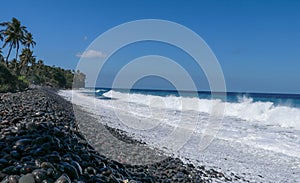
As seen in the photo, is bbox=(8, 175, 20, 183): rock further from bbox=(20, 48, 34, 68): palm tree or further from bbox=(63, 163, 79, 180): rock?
bbox=(20, 48, 34, 68): palm tree

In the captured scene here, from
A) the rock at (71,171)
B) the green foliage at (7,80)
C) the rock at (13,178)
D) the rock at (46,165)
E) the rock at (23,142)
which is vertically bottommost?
the rock at (71,171)

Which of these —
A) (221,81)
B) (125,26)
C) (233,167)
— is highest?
(125,26)

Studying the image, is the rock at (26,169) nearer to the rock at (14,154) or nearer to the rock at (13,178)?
the rock at (13,178)

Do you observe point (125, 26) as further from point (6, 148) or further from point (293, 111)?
point (293, 111)

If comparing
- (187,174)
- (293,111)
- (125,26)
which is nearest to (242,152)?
(187,174)

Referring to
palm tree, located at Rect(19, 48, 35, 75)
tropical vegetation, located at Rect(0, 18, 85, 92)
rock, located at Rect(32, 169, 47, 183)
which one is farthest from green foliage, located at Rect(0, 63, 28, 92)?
palm tree, located at Rect(19, 48, 35, 75)

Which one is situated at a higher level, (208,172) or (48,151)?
(48,151)

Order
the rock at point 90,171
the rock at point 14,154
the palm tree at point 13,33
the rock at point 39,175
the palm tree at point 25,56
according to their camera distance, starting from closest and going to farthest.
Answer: the rock at point 39,175, the rock at point 14,154, the rock at point 90,171, the palm tree at point 13,33, the palm tree at point 25,56

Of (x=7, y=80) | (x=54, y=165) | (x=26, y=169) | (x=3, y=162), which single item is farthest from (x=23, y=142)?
(x=7, y=80)

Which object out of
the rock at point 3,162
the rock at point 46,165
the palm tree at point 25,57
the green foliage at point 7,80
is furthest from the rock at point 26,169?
the palm tree at point 25,57

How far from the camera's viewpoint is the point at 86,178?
3.38 metres

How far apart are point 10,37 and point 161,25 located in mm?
36825

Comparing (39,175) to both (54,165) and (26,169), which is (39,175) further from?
(54,165)

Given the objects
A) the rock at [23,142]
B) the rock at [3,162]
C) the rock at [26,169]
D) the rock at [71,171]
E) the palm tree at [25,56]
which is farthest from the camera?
the palm tree at [25,56]
